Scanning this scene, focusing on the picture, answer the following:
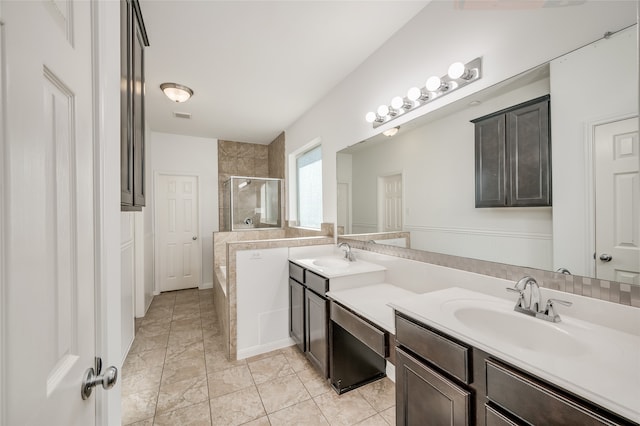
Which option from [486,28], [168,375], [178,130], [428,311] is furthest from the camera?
[178,130]

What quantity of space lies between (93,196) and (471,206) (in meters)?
1.74

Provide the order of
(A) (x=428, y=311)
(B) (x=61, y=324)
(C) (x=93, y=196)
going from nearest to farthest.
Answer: (B) (x=61, y=324) → (C) (x=93, y=196) → (A) (x=428, y=311)

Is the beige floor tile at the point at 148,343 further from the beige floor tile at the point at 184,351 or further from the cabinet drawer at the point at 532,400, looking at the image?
the cabinet drawer at the point at 532,400

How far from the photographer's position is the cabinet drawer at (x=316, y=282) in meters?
1.96

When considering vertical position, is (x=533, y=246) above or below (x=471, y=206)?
below

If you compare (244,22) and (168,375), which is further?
(168,375)

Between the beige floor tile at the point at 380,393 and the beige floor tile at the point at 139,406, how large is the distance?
147 cm

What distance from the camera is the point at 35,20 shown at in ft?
1.45

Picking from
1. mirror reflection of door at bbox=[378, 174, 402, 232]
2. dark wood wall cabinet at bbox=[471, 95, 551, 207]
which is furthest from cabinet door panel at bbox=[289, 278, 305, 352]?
dark wood wall cabinet at bbox=[471, 95, 551, 207]

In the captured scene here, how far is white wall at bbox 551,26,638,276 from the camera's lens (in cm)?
101

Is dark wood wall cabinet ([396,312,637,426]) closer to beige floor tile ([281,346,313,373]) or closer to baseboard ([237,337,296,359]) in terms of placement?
beige floor tile ([281,346,313,373])

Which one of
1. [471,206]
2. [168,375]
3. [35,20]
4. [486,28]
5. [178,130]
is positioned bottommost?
[168,375]

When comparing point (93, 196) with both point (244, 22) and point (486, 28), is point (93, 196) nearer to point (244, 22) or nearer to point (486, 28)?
point (244, 22)

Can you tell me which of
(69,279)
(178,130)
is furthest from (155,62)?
(69,279)
